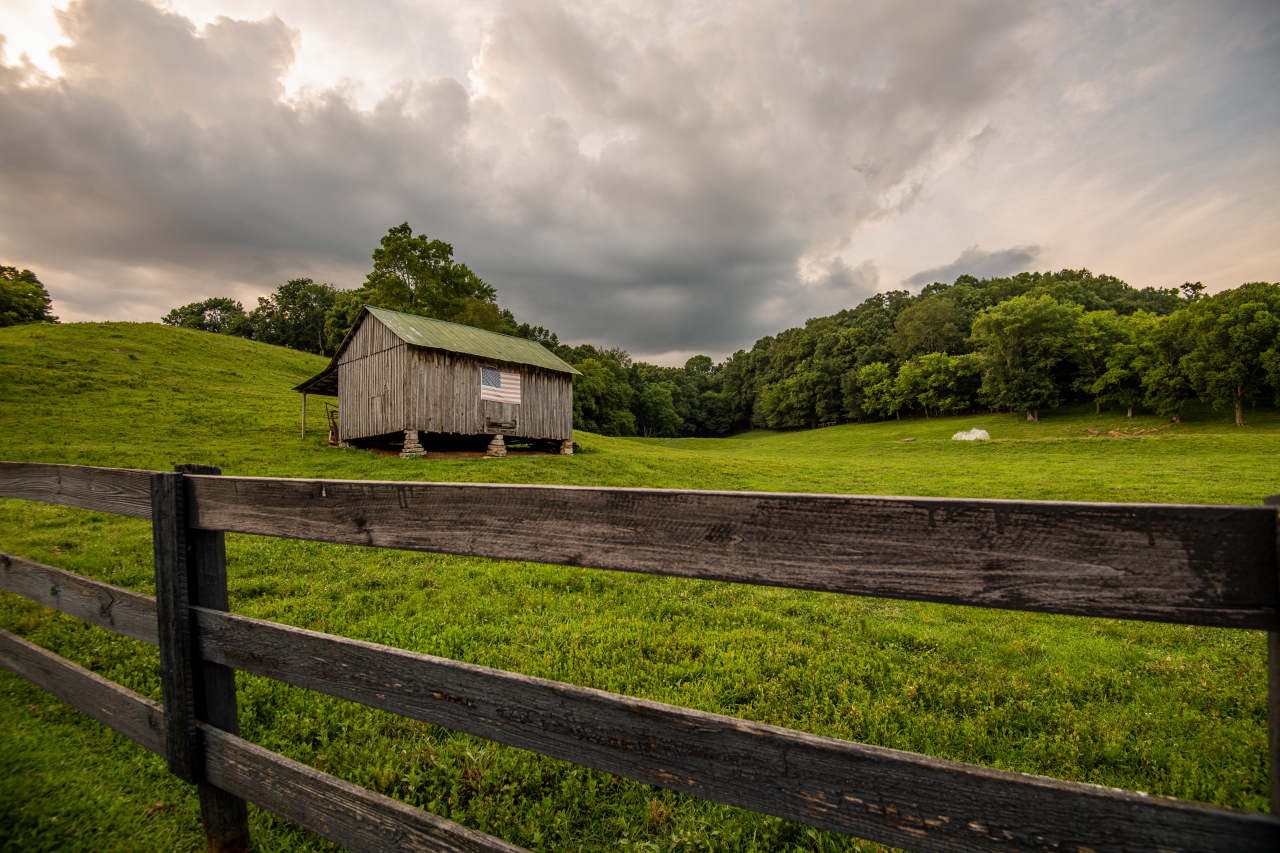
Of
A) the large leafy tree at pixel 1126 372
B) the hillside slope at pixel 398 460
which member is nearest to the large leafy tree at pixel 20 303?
the hillside slope at pixel 398 460

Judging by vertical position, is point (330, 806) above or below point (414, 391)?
below

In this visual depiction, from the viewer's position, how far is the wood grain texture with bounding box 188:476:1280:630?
108 cm

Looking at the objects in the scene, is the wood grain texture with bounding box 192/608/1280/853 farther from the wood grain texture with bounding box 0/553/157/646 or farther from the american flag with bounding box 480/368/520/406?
the american flag with bounding box 480/368/520/406

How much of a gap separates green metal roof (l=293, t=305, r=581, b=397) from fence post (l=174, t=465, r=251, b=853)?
772 inches

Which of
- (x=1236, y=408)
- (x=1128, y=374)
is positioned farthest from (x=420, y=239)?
(x=1236, y=408)

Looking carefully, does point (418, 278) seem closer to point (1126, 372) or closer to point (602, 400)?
point (602, 400)

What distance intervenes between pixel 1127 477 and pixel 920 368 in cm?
4891

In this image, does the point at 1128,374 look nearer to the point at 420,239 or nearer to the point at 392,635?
the point at 392,635

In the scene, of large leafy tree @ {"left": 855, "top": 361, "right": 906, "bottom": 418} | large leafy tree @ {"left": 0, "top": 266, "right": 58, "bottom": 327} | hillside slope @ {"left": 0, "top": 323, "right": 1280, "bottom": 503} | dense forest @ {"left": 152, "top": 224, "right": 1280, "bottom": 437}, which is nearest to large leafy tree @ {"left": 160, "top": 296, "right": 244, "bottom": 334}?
dense forest @ {"left": 152, "top": 224, "right": 1280, "bottom": 437}

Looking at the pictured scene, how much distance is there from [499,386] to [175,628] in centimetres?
2205

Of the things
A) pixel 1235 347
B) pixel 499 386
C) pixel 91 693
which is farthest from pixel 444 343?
pixel 1235 347

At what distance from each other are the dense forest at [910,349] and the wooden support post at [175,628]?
4704 centimetres

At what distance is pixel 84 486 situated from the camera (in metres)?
3.28

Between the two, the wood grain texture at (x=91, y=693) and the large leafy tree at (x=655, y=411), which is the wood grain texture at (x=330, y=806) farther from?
the large leafy tree at (x=655, y=411)
